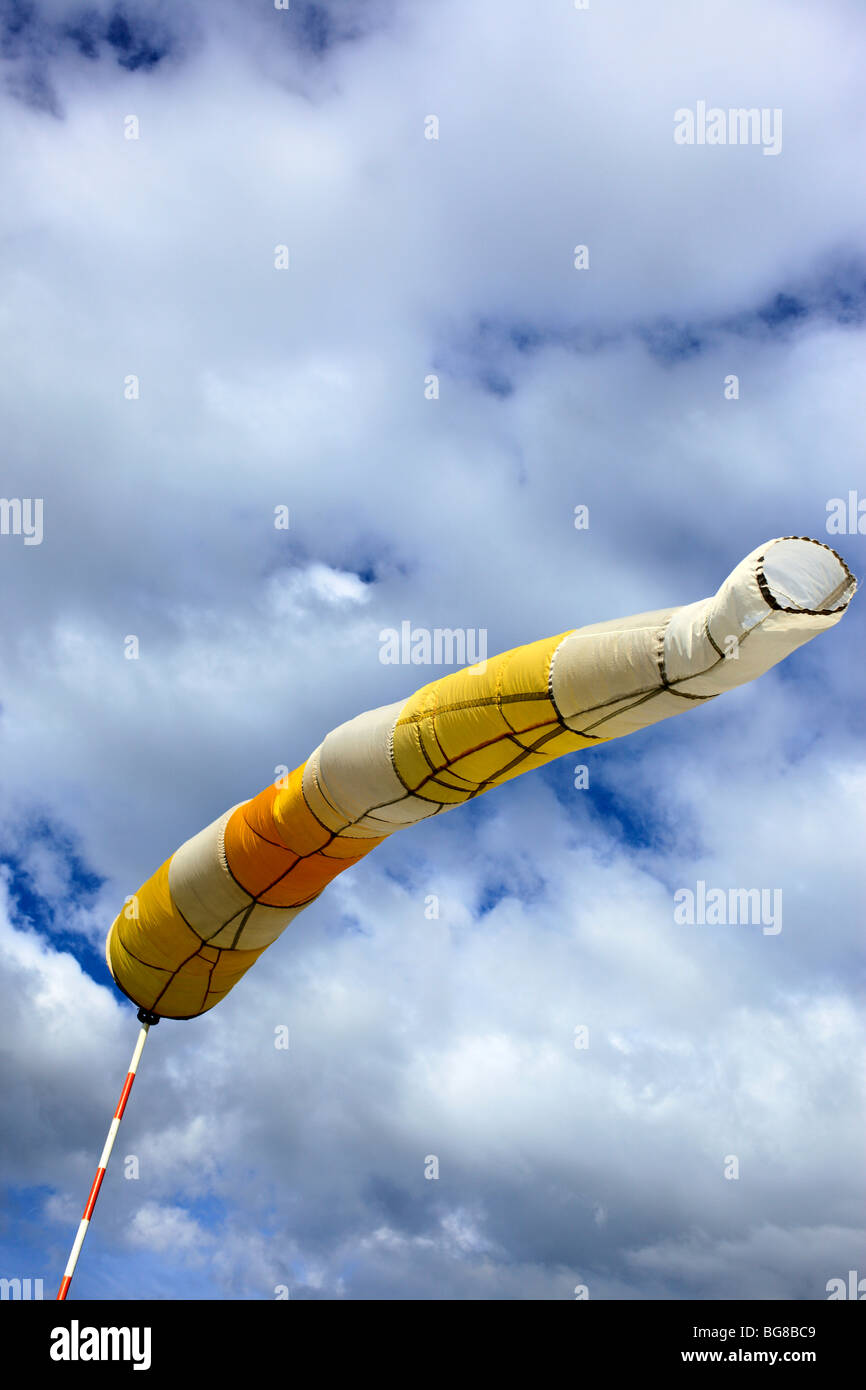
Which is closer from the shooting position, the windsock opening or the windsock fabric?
the windsock opening

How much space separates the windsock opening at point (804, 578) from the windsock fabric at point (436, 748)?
0.03 ft

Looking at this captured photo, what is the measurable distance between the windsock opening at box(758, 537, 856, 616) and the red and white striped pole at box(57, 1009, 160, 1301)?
12.6m

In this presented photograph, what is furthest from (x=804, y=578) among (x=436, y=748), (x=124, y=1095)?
(x=124, y=1095)

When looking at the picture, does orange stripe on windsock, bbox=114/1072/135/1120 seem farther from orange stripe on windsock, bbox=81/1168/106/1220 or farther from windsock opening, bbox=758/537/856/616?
windsock opening, bbox=758/537/856/616

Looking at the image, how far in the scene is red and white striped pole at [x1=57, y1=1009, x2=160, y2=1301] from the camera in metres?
13.3

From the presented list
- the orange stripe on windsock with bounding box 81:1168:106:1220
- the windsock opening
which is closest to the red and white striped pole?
the orange stripe on windsock with bounding box 81:1168:106:1220

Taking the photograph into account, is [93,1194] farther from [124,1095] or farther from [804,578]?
[804,578]

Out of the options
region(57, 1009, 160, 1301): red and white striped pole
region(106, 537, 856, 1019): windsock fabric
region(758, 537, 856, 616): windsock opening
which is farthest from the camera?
region(57, 1009, 160, 1301): red and white striped pole

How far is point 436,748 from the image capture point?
1006 cm
